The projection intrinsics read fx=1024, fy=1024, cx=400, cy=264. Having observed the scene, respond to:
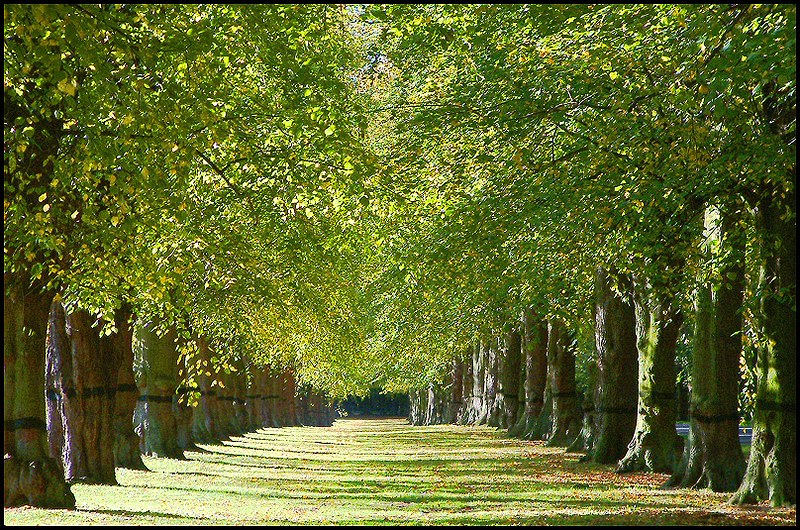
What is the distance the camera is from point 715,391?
18.4 meters

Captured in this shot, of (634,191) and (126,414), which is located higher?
(634,191)

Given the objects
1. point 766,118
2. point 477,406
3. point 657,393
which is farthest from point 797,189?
point 477,406

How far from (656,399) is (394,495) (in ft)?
20.5

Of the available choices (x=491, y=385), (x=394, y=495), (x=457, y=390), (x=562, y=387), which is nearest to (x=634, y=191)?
(x=394, y=495)

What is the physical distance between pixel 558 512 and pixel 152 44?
9.00 m

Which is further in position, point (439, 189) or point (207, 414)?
point (207, 414)

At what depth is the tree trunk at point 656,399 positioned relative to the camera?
861 inches

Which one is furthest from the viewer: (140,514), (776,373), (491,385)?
(491,385)

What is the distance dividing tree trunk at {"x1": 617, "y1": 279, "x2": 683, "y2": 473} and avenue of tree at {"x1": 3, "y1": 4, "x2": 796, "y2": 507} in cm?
6

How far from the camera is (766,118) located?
15.3m

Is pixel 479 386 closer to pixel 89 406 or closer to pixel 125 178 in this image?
pixel 89 406

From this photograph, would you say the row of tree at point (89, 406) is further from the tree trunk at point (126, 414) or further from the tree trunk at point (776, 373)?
the tree trunk at point (776, 373)

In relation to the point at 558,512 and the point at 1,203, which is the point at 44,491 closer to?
the point at 1,203

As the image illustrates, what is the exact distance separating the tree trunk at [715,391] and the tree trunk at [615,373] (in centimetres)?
592
